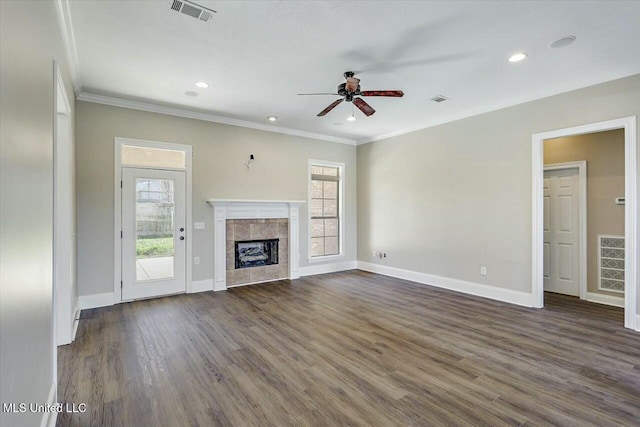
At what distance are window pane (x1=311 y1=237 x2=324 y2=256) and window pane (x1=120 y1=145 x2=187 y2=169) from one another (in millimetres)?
3025

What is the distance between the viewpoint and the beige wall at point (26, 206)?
48.6 inches

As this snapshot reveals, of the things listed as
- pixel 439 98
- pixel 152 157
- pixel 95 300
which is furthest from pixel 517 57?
pixel 95 300

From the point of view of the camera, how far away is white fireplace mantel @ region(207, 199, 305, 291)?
18.1 ft

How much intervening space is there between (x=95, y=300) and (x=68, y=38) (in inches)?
133

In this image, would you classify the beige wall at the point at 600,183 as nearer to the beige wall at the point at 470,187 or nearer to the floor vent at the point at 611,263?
the floor vent at the point at 611,263

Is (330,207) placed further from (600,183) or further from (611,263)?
(611,263)

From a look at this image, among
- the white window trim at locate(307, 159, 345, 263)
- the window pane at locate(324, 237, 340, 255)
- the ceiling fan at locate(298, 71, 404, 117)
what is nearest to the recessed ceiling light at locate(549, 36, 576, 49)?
the ceiling fan at locate(298, 71, 404, 117)

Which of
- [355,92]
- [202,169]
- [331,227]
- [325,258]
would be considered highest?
[355,92]

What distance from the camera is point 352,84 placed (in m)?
3.51

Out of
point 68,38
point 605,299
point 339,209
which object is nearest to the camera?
point 68,38

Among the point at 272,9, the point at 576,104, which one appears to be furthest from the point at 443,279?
the point at 272,9

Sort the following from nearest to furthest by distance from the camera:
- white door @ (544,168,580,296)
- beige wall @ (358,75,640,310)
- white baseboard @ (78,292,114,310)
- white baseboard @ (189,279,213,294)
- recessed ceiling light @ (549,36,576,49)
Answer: recessed ceiling light @ (549,36,576,49)
beige wall @ (358,75,640,310)
white baseboard @ (78,292,114,310)
white door @ (544,168,580,296)
white baseboard @ (189,279,213,294)

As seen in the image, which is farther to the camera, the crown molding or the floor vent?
the floor vent

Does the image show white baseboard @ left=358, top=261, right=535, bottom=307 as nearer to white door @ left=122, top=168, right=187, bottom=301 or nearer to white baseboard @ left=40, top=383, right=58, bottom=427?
white door @ left=122, top=168, right=187, bottom=301
